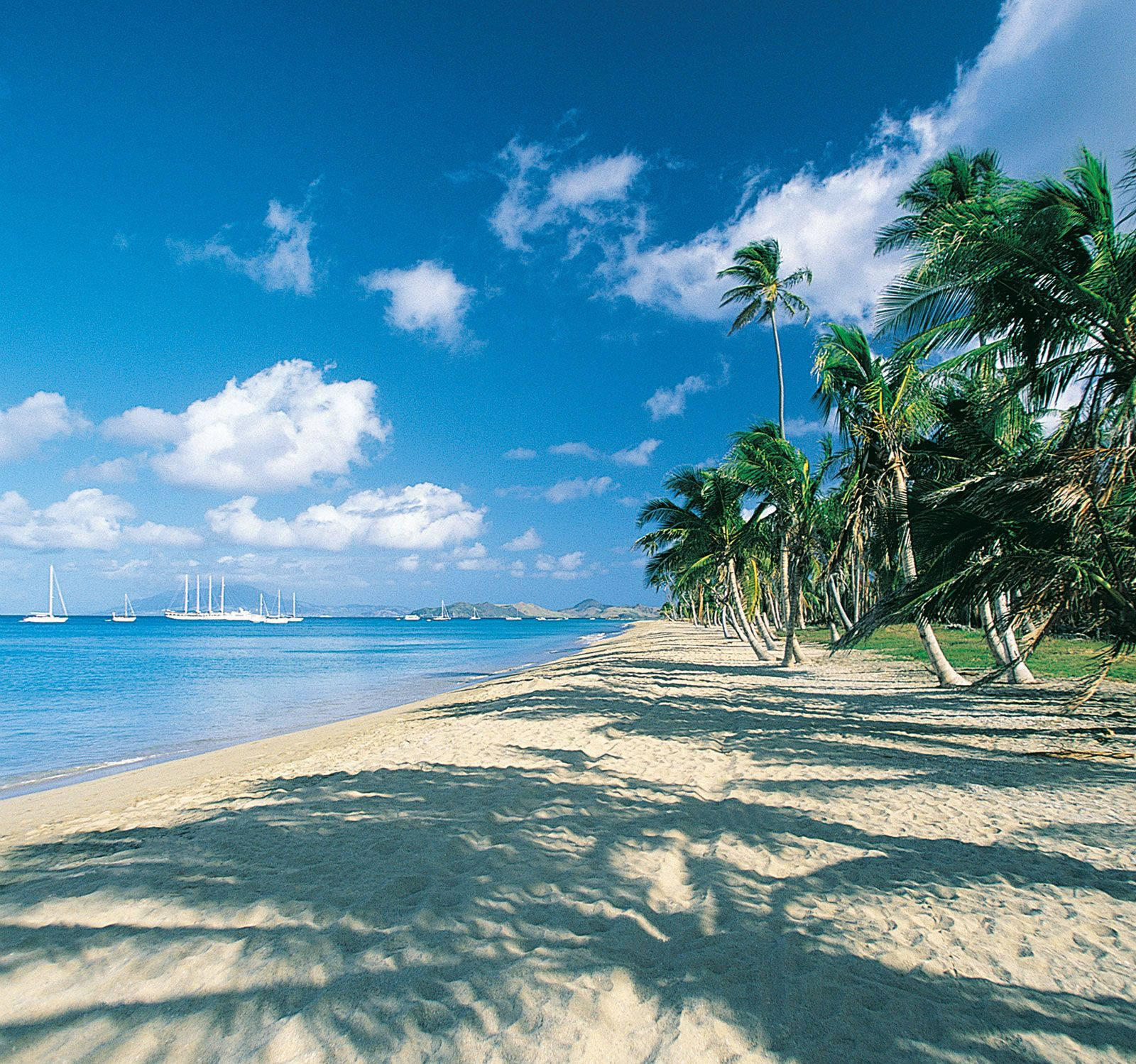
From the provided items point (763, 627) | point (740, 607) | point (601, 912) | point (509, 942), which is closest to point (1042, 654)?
point (740, 607)

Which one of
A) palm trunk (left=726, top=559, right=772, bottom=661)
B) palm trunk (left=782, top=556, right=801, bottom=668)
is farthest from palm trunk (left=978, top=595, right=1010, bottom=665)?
palm trunk (left=726, top=559, right=772, bottom=661)

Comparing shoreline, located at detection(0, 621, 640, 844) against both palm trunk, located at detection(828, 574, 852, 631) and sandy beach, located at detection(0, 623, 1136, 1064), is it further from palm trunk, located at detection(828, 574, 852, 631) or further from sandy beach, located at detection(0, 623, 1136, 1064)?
palm trunk, located at detection(828, 574, 852, 631)

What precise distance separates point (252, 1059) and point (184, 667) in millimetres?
35047

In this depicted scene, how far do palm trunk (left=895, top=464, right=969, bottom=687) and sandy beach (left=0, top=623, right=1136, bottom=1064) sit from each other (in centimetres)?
405

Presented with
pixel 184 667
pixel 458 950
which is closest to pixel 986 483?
pixel 458 950

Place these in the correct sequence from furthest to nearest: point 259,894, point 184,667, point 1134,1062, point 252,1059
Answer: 1. point 184,667
2. point 259,894
3. point 252,1059
4. point 1134,1062

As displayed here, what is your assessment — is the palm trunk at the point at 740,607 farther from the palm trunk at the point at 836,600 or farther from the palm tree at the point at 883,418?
the palm tree at the point at 883,418

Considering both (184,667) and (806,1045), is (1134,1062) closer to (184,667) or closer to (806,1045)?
(806,1045)

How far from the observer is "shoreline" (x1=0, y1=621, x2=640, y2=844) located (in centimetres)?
739

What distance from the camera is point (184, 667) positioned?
31812 millimetres

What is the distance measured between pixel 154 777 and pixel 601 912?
28.6 ft

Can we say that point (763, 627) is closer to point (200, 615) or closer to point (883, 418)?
point (883, 418)

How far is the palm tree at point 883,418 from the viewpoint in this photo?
1116cm

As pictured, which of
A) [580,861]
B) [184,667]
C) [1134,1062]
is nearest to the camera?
Answer: [1134,1062]
